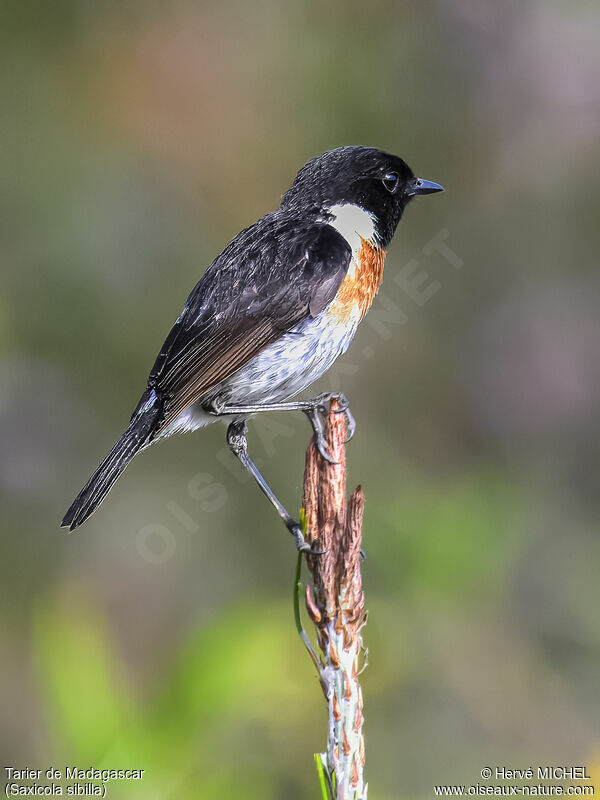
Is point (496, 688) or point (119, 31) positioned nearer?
point (496, 688)

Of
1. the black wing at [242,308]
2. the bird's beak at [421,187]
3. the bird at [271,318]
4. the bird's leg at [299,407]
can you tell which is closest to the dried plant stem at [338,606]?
the bird's leg at [299,407]

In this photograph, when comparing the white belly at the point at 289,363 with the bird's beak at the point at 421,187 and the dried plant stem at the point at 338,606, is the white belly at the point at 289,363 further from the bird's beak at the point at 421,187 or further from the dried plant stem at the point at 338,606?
the dried plant stem at the point at 338,606

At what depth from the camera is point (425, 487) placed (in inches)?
155

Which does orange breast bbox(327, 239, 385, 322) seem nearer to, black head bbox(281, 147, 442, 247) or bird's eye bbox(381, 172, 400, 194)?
black head bbox(281, 147, 442, 247)

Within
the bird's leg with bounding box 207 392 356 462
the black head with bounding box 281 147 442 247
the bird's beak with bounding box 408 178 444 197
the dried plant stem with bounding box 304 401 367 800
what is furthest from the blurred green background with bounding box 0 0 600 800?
the dried plant stem with bounding box 304 401 367 800

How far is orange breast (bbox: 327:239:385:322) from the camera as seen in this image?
3.02m

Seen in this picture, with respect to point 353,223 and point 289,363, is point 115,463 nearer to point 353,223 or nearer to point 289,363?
point 289,363

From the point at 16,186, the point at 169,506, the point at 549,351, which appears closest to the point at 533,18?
the point at 549,351

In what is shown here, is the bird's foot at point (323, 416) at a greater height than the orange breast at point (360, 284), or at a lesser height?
lesser

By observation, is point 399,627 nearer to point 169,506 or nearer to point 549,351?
point 169,506

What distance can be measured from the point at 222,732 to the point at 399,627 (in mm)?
1091

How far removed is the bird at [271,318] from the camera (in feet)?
9.49

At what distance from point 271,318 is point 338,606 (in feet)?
3.99

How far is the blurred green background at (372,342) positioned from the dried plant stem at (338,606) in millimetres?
1296
